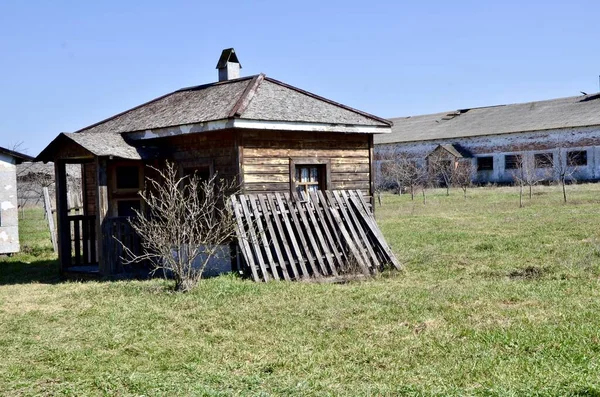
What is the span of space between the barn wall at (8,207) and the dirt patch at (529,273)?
12.5 m

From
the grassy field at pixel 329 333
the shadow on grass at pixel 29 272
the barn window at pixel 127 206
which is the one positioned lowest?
the shadow on grass at pixel 29 272

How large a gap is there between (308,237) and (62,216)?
4.96 meters

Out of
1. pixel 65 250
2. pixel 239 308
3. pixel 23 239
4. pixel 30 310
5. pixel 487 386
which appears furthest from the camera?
pixel 23 239

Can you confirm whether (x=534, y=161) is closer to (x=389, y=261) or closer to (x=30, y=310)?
(x=389, y=261)

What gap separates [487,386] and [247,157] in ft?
26.1

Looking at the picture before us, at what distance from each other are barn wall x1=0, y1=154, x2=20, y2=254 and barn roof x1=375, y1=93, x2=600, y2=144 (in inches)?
1196

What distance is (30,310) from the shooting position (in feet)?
31.8

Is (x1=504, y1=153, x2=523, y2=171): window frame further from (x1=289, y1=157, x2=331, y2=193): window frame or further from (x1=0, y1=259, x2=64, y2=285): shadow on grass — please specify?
(x1=0, y1=259, x2=64, y2=285): shadow on grass

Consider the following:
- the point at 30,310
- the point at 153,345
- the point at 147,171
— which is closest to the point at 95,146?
the point at 147,171

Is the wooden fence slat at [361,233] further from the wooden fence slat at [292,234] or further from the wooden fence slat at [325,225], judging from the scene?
the wooden fence slat at [292,234]

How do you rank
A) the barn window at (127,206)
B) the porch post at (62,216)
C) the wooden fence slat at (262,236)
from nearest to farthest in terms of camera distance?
the wooden fence slat at (262,236) < the porch post at (62,216) < the barn window at (127,206)

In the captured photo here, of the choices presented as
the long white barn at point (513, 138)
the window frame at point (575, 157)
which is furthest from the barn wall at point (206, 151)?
the window frame at point (575, 157)

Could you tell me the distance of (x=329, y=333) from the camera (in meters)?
7.57

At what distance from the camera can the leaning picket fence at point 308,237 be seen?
38.7 ft
